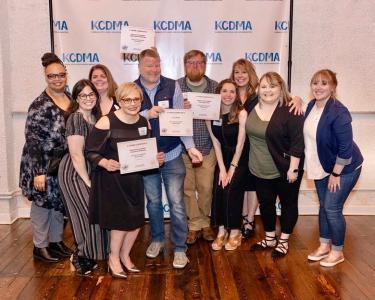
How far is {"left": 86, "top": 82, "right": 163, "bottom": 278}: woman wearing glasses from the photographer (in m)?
2.89

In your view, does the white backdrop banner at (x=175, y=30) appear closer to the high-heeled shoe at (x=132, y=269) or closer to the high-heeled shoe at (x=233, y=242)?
the high-heeled shoe at (x=233, y=242)

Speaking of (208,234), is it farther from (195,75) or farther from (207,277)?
(195,75)

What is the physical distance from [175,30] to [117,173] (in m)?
2.06

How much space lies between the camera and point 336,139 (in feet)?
10.4

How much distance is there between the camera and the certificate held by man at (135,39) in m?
3.83

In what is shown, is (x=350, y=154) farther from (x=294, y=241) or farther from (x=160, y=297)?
(x=160, y=297)

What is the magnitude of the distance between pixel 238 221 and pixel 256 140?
741mm

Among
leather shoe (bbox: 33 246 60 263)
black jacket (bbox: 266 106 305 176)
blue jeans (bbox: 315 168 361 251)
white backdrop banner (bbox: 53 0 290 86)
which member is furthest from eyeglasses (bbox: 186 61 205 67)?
leather shoe (bbox: 33 246 60 263)

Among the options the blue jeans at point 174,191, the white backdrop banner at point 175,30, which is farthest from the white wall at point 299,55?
the blue jeans at point 174,191

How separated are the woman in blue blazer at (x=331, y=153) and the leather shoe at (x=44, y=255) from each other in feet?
7.01

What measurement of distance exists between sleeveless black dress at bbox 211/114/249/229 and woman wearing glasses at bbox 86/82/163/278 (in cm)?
74

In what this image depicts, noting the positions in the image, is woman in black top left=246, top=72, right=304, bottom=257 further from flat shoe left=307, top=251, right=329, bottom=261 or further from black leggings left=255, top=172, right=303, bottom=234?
flat shoe left=307, top=251, right=329, bottom=261

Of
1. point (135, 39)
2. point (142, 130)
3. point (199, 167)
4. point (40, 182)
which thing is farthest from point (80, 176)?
point (135, 39)

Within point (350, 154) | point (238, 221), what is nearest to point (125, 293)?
point (238, 221)
